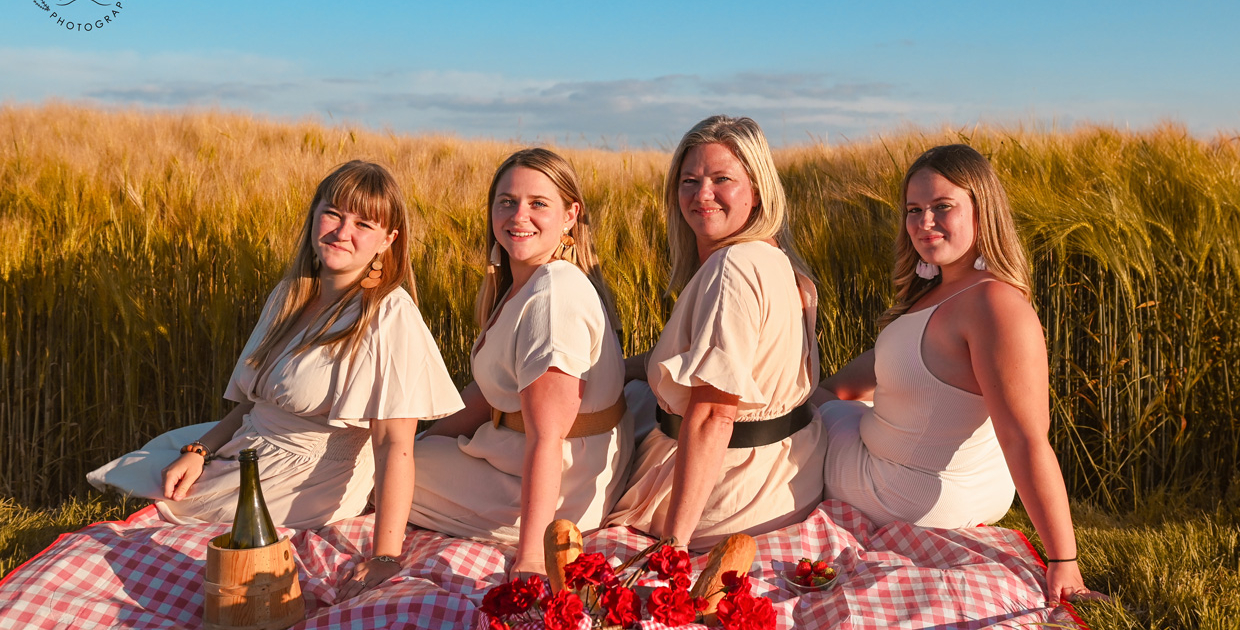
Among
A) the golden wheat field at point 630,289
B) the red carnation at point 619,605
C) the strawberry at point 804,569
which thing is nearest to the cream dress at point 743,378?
the strawberry at point 804,569

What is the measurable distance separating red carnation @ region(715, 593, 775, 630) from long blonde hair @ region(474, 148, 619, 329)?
3.40ft

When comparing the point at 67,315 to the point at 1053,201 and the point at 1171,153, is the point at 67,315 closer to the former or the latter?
the point at 1053,201

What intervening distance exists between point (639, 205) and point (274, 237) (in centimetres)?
157

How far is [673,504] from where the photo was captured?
2.18 meters

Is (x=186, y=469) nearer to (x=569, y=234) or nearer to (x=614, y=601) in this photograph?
(x=569, y=234)

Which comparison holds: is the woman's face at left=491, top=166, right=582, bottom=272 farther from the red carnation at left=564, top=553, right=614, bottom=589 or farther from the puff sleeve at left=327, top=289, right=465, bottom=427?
the red carnation at left=564, top=553, right=614, bottom=589

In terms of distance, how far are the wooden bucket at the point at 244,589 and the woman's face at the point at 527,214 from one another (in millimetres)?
982

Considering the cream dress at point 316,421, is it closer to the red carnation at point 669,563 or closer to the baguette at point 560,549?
the baguette at point 560,549

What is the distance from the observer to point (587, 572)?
158 centimetres

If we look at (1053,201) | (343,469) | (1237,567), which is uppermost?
(1053,201)

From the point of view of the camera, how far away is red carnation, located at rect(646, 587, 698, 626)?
1583 mm

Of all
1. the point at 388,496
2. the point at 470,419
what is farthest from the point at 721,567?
the point at 470,419

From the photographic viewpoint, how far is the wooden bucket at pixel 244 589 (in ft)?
6.26

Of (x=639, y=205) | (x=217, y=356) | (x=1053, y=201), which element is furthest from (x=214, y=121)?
(x=1053, y=201)
